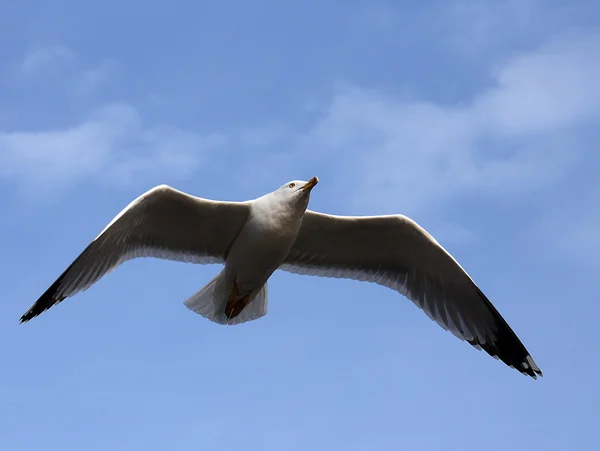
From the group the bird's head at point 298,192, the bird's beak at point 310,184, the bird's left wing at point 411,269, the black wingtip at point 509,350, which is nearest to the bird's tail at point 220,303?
the bird's left wing at point 411,269

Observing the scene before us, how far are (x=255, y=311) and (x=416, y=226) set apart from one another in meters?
1.95

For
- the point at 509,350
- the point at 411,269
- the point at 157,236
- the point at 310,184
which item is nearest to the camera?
the point at 310,184

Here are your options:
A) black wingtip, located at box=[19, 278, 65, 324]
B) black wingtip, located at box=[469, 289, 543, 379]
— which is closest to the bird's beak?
black wingtip, located at box=[19, 278, 65, 324]

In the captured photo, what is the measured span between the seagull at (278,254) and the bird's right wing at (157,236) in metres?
0.01

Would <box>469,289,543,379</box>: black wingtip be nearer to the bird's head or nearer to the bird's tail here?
the bird's tail

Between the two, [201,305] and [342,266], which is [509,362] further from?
[201,305]

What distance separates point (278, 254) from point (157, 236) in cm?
132

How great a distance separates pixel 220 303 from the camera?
9.36m

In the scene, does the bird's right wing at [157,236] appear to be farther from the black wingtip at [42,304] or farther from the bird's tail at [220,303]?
the bird's tail at [220,303]

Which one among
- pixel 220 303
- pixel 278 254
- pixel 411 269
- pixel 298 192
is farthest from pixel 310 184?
pixel 411 269

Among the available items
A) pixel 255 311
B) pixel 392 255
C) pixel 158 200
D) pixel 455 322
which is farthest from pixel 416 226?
pixel 158 200

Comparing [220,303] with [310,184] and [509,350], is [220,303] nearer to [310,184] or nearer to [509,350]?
[310,184]

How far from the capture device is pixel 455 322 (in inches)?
387

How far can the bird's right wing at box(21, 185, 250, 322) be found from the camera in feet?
28.2
